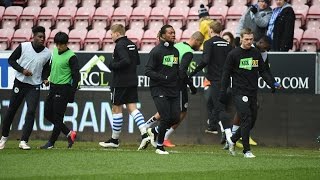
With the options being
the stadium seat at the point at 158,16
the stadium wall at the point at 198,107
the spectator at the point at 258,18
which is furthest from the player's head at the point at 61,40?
the stadium seat at the point at 158,16

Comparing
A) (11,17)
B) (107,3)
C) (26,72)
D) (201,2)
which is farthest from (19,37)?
(26,72)

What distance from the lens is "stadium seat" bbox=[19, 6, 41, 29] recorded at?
82.7 ft

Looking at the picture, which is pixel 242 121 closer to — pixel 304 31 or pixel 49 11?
pixel 304 31

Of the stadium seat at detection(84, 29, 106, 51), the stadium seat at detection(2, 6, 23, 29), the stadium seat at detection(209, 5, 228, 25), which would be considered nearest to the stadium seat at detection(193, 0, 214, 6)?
the stadium seat at detection(209, 5, 228, 25)

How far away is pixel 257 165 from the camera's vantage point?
14.0m

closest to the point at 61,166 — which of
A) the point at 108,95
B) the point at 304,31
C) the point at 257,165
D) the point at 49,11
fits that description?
the point at 257,165

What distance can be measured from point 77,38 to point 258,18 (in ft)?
18.0

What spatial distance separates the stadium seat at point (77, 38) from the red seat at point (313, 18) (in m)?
5.59

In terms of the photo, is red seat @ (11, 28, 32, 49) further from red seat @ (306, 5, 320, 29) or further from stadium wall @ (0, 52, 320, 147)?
red seat @ (306, 5, 320, 29)

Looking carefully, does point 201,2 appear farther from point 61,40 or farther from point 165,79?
point 165,79

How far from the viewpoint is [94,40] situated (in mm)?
23938

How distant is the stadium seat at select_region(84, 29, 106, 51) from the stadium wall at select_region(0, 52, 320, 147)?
11.1 ft

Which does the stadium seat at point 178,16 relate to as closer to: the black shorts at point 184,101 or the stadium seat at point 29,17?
the stadium seat at point 29,17

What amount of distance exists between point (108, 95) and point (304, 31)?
5036mm
